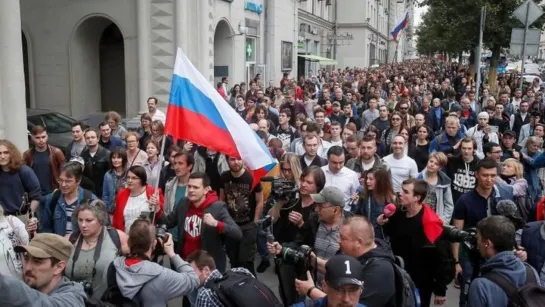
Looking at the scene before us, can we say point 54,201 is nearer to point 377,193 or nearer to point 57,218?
point 57,218

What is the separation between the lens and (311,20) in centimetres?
3575

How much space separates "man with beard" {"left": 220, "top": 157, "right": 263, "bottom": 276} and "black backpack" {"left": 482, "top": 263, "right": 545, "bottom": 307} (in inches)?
114

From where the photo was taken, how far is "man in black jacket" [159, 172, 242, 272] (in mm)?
4898

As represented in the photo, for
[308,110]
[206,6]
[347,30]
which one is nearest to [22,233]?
[308,110]

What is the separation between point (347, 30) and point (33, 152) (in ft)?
146

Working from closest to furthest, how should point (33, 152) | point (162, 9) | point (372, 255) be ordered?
point (372, 255) < point (33, 152) < point (162, 9)

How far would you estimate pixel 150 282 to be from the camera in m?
3.65

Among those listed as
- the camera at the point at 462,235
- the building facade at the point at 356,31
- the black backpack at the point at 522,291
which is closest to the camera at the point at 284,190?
the camera at the point at 462,235

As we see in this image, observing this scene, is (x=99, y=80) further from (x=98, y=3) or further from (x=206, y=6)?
(x=206, y=6)

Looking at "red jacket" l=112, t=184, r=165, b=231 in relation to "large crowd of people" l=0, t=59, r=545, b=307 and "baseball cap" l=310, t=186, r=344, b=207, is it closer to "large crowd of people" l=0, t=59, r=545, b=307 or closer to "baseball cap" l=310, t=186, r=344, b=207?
"large crowd of people" l=0, t=59, r=545, b=307

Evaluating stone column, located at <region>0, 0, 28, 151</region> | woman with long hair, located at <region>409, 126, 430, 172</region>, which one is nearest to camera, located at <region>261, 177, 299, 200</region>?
woman with long hair, located at <region>409, 126, 430, 172</region>

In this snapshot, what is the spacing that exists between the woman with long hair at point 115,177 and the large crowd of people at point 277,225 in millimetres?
16

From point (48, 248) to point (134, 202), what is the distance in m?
2.14

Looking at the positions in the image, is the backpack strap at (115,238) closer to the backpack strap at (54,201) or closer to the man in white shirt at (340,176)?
the backpack strap at (54,201)
